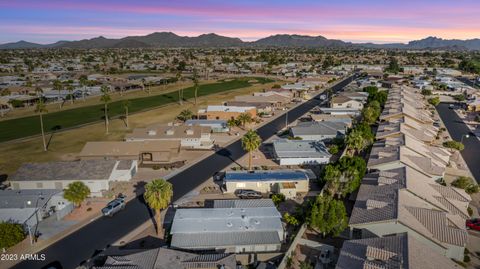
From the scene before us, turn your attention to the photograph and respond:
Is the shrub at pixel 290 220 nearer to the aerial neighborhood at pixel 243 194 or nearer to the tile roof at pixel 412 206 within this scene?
the aerial neighborhood at pixel 243 194

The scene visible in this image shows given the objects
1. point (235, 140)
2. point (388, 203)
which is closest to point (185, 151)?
point (235, 140)

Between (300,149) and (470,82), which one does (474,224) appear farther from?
(470,82)

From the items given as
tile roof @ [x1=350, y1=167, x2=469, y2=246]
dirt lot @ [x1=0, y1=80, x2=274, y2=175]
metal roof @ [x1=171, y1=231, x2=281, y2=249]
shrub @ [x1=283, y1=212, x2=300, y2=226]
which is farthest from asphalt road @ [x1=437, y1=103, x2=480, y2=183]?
dirt lot @ [x1=0, y1=80, x2=274, y2=175]

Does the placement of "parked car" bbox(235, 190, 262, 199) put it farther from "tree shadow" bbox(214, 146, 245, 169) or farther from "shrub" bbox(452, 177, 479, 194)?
A: "shrub" bbox(452, 177, 479, 194)

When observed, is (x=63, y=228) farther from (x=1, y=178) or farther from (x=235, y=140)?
(x=235, y=140)

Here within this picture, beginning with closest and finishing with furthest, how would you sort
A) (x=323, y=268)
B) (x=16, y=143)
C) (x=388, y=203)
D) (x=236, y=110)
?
1. (x=323, y=268)
2. (x=388, y=203)
3. (x=16, y=143)
4. (x=236, y=110)

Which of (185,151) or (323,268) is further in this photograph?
(185,151)
